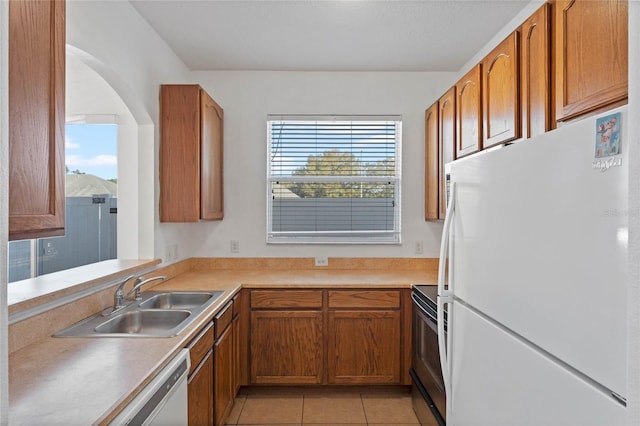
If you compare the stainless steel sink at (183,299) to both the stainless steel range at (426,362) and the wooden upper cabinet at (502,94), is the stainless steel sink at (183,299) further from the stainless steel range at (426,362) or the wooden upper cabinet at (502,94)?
the wooden upper cabinet at (502,94)

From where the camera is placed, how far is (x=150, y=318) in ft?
6.88

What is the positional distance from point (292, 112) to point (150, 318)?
2.03 m

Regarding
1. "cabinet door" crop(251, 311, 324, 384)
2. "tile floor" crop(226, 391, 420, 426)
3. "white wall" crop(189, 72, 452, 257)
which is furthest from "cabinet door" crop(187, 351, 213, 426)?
"white wall" crop(189, 72, 452, 257)

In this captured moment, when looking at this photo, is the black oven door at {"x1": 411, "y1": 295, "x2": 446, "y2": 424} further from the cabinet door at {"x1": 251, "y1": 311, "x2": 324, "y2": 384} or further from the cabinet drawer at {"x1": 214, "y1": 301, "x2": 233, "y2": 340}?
the cabinet drawer at {"x1": 214, "y1": 301, "x2": 233, "y2": 340}

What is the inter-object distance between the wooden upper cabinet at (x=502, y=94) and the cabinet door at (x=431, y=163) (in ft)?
2.53

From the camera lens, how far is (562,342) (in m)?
0.90

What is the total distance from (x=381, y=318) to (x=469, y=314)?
4.63ft

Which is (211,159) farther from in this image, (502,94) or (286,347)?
(502,94)

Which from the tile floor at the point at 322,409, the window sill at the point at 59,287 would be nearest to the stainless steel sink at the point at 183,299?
the window sill at the point at 59,287

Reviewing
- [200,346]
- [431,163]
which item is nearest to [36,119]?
[200,346]

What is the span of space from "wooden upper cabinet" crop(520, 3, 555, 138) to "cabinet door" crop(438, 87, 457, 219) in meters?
0.84

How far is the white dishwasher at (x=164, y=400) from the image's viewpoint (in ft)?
3.62

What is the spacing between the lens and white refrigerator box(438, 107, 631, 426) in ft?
2.52

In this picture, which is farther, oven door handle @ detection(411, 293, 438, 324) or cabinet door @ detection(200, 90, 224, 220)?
cabinet door @ detection(200, 90, 224, 220)
